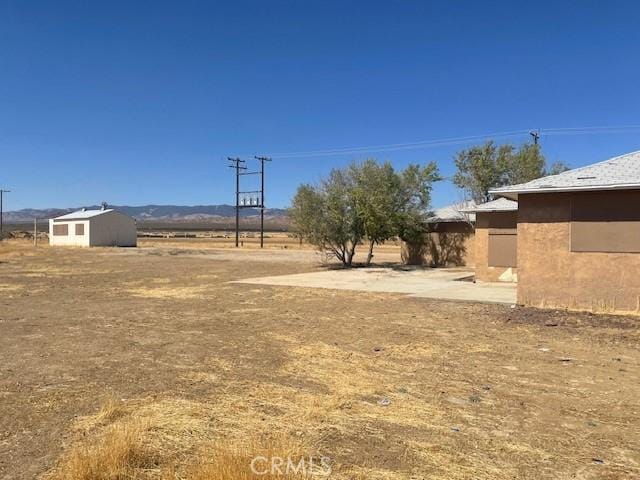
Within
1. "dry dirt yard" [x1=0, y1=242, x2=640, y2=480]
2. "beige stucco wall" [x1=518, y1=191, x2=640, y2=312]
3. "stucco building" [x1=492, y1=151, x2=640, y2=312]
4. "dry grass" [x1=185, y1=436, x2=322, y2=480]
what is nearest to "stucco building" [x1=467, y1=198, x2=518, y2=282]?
"stucco building" [x1=492, y1=151, x2=640, y2=312]

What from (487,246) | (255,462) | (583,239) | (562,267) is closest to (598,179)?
(583,239)

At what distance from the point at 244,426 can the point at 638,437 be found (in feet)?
11.8

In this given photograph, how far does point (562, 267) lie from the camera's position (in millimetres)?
13695

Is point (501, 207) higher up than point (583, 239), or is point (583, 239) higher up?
point (501, 207)

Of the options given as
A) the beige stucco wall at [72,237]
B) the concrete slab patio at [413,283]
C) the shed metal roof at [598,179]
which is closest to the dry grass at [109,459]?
the shed metal roof at [598,179]

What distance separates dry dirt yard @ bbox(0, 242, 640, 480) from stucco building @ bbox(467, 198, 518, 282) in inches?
289

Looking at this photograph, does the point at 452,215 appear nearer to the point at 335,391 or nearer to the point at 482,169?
the point at 482,169

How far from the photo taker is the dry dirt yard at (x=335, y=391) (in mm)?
4559

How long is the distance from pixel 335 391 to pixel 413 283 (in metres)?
→ 14.9

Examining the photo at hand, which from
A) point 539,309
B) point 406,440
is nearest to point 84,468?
point 406,440

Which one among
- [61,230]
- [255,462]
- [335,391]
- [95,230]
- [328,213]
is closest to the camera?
[255,462]

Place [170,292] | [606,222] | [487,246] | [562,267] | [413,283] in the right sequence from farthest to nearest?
[413,283] < [487,246] < [170,292] < [562,267] < [606,222]

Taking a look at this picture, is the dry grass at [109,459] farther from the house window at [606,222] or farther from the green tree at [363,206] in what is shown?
the green tree at [363,206]

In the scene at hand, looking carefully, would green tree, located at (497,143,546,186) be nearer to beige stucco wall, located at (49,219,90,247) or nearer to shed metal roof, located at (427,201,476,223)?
shed metal roof, located at (427,201,476,223)
